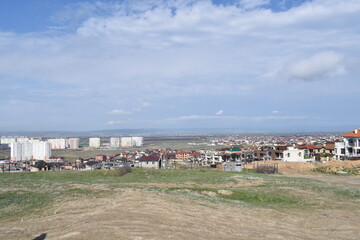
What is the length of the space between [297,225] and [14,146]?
475 ft

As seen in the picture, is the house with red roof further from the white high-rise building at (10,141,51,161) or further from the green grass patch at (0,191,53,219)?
the white high-rise building at (10,141,51,161)

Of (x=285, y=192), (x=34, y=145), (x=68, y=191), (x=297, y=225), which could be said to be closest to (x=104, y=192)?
(x=68, y=191)

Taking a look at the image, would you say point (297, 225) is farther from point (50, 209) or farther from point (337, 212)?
point (50, 209)

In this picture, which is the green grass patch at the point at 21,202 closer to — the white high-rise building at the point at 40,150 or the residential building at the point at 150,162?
the residential building at the point at 150,162

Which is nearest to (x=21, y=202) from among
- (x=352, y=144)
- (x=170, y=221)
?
(x=170, y=221)

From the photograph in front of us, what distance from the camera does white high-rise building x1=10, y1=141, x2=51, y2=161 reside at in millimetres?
138625

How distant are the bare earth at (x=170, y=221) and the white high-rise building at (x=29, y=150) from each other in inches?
5188

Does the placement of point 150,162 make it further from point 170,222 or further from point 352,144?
point 170,222

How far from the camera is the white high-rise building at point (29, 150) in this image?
13862 centimetres

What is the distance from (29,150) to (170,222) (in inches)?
5599

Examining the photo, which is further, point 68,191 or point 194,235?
point 68,191

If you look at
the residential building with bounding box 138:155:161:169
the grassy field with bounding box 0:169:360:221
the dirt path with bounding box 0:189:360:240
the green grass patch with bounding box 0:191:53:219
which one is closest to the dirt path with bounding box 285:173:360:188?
the grassy field with bounding box 0:169:360:221

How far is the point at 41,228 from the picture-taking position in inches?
523

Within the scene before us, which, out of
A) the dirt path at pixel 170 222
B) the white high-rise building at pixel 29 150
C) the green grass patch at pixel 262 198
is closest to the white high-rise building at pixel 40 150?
the white high-rise building at pixel 29 150
